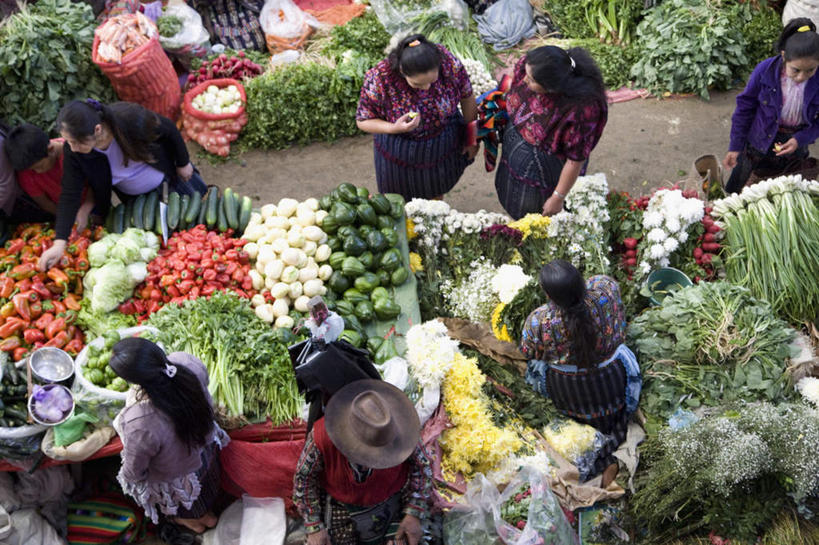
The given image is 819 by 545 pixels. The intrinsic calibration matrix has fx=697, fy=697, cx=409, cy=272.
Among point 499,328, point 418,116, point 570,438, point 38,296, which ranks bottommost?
point 570,438

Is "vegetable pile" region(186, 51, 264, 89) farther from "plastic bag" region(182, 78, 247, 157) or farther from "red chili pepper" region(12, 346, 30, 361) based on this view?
"red chili pepper" region(12, 346, 30, 361)

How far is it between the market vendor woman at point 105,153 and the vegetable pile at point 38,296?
0.28ft

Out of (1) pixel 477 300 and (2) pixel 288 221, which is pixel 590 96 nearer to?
(1) pixel 477 300

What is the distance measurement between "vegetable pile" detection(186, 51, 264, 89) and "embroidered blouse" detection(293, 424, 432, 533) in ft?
16.2

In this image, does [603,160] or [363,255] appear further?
[603,160]

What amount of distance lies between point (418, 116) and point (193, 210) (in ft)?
5.04

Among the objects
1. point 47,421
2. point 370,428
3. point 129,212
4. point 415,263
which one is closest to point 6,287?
point 129,212

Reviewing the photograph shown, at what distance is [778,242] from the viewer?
432cm

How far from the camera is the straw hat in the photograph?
2.54 m

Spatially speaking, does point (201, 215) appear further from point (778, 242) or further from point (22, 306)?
point (778, 242)

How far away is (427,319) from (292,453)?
1271mm

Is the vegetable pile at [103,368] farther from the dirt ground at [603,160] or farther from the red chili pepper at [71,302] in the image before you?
the dirt ground at [603,160]

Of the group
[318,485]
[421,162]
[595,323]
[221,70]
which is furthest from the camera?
[221,70]

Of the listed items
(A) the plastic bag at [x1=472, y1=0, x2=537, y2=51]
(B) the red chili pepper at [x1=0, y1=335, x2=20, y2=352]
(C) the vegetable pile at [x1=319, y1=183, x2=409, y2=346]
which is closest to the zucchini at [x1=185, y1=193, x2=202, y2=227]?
(C) the vegetable pile at [x1=319, y1=183, x2=409, y2=346]
